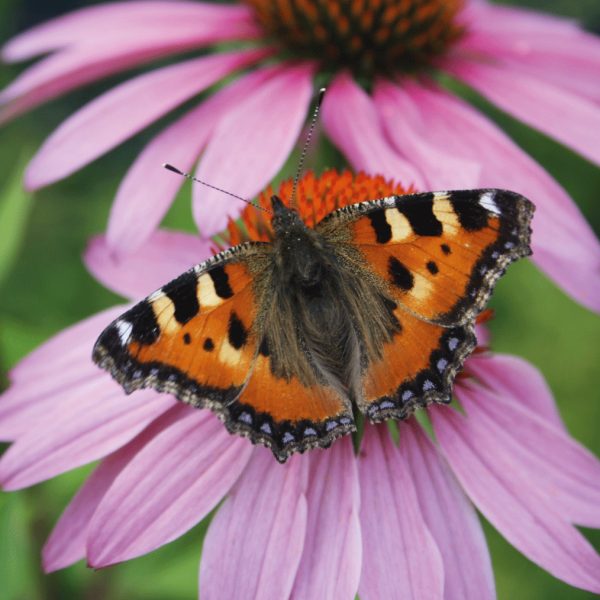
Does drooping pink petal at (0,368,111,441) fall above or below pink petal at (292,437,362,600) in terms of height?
above

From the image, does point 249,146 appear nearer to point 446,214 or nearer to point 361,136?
point 361,136

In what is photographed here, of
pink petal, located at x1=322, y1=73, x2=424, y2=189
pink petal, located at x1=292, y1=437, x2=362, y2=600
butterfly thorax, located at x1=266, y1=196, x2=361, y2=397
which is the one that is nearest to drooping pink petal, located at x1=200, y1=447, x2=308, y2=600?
pink petal, located at x1=292, y1=437, x2=362, y2=600

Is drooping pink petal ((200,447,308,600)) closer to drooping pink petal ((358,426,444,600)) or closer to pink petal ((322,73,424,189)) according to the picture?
drooping pink petal ((358,426,444,600))

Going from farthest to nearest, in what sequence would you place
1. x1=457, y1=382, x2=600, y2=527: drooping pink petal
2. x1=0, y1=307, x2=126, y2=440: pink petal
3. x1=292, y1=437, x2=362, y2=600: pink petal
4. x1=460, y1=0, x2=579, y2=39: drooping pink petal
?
x1=460, y1=0, x2=579, y2=39: drooping pink petal → x1=0, y1=307, x2=126, y2=440: pink petal → x1=457, y1=382, x2=600, y2=527: drooping pink petal → x1=292, y1=437, x2=362, y2=600: pink petal

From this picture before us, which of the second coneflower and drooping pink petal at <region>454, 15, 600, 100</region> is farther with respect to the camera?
drooping pink petal at <region>454, 15, 600, 100</region>

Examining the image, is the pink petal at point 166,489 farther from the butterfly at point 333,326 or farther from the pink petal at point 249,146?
the pink petal at point 249,146

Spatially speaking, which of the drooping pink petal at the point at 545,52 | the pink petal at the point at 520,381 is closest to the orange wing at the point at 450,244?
the pink petal at the point at 520,381

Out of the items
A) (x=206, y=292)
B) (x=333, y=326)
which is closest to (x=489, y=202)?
(x=333, y=326)
